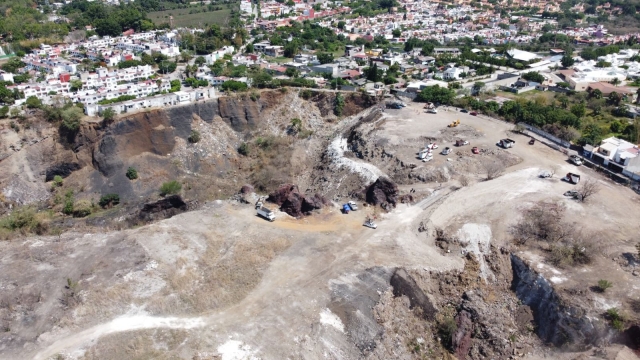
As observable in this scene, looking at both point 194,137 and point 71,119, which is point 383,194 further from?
point 71,119

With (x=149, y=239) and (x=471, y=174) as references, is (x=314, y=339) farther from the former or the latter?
(x=471, y=174)

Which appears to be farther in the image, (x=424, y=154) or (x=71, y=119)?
(x=71, y=119)

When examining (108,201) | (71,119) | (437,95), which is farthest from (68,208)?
(437,95)

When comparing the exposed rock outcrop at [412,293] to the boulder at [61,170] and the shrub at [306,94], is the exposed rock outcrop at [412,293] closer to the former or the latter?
the shrub at [306,94]

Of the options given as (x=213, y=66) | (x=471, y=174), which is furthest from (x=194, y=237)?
(x=213, y=66)

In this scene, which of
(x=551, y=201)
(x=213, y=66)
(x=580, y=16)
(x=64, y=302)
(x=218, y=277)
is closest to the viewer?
(x=64, y=302)

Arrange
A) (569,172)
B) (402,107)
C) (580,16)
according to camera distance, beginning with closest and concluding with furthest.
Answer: (569,172) < (402,107) < (580,16)

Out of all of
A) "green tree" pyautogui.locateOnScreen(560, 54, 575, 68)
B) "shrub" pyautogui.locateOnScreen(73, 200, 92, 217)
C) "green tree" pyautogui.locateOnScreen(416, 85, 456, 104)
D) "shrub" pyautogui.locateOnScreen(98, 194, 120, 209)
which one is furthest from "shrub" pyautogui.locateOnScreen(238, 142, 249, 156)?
"green tree" pyautogui.locateOnScreen(560, 54, 575, 68)
